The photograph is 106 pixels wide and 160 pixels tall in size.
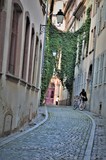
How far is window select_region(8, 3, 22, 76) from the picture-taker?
1191cm

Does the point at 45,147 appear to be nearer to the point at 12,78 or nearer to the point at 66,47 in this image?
the point at 12,78

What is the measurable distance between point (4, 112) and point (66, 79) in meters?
36.6

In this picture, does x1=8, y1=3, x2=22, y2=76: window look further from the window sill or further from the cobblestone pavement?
the cobblestone pavement

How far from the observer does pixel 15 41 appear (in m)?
12.2

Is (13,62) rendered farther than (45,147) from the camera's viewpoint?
Yes

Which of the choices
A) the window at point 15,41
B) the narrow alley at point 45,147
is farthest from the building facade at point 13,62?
the narrow alley at point 45,147

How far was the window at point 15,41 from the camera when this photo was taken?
1191cm

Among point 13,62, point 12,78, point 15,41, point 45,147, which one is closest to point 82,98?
point 13,62

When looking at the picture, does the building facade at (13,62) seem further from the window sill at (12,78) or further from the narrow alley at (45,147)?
the narrow alley at (45,147)

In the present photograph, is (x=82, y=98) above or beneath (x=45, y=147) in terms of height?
above

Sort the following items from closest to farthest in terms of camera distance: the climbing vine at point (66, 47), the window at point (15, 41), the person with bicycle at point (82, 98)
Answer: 1. the window at point (15, 41)
2. the person with bicycle at point (82, 98)
3. the climbing vine at point (66, 47)

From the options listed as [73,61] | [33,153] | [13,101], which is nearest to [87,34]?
[73,61]

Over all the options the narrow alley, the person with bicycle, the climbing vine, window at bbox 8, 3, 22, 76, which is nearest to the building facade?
window at bbox 8, 3, 22, 76

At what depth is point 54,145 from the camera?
10578mm
